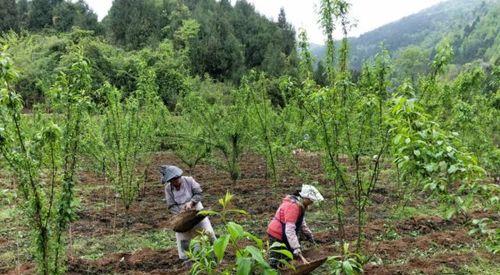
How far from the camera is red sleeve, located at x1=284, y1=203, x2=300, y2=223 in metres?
5.23

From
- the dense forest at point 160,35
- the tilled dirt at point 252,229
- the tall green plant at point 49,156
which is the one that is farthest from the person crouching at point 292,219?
the dense forest at point 160,35

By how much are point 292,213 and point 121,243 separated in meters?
3.96

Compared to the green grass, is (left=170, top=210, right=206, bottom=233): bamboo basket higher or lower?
higher

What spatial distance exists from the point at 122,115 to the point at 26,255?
2.83 meters

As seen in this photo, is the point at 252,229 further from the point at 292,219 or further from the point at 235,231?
the point at 235,231

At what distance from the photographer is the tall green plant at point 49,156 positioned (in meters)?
3.96

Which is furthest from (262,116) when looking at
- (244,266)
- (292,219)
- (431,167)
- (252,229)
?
(244,266)

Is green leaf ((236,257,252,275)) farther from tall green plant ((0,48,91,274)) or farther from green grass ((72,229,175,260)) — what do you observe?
green grass ((72,229,175,260))

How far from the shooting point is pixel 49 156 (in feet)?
15.0

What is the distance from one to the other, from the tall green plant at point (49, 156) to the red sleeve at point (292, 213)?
239cm

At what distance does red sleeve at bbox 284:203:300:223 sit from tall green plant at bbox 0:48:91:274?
239cm

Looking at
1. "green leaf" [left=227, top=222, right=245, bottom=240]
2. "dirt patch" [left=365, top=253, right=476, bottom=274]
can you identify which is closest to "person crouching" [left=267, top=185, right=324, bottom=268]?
"dirt patch" [left=365, top=253, right=476, bottom=274]

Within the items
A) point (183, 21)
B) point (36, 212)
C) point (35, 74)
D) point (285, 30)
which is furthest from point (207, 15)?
point (36, 212)

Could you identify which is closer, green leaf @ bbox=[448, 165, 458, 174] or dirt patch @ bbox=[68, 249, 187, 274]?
green leaf @ bbox=[448, 165, 458, 174]
